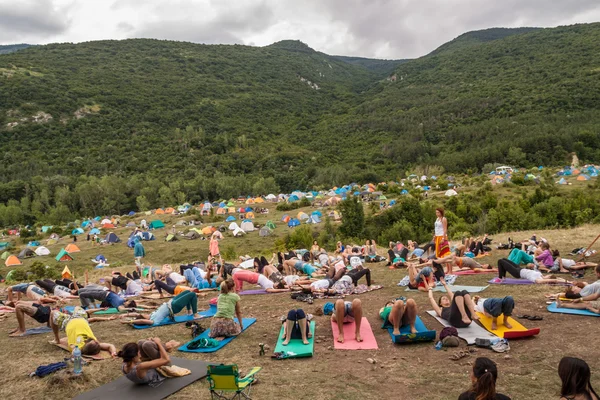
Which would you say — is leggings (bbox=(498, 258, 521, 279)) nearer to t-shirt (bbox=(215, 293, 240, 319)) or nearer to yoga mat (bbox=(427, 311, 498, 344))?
yoga mat (bbox=(427, 311, 498, 344))

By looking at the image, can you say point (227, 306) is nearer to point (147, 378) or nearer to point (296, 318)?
point (296, 318)

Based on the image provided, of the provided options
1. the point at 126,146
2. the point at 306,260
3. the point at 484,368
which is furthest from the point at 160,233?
the point at 126,146

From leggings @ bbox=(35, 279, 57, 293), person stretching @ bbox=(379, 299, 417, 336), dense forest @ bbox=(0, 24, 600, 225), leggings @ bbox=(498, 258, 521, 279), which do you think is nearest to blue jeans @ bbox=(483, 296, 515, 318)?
person stretching @ bbox=(379, 299, 417, 336)

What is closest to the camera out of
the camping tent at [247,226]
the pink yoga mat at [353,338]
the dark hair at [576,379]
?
the dark hair at [576,379]

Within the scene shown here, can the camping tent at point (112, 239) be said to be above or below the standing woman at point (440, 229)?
below

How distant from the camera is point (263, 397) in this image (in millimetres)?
4434

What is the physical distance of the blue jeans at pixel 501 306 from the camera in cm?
601

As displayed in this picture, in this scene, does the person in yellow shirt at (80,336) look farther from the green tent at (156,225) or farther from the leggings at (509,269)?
the green tent at (156,225)

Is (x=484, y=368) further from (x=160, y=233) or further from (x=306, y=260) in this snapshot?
(x=160, y=233)

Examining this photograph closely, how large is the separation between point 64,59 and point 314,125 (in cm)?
7055

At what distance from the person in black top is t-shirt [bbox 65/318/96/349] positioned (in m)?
5.01

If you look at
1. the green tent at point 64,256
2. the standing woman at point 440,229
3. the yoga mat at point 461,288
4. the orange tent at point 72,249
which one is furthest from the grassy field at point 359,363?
the orange tent at point 72,249

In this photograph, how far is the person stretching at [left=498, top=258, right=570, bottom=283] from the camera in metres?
8.49

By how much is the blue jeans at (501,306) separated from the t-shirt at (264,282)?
208 inches
